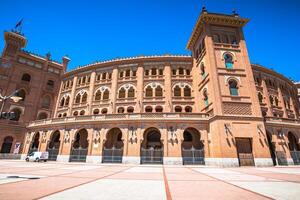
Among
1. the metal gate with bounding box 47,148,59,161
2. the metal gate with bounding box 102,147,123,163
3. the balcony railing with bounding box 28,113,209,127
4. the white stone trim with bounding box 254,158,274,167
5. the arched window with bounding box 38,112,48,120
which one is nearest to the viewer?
the white stone trim with bounding box 254,158,274,167

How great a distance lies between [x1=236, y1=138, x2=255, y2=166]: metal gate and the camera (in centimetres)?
1660

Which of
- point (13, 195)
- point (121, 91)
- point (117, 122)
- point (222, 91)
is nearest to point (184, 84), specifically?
point (222, 91)

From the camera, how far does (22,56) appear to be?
3062cm

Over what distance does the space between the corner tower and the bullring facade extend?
0.10m

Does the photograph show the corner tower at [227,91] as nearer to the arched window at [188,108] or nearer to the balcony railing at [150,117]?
the arched window at [188,108]

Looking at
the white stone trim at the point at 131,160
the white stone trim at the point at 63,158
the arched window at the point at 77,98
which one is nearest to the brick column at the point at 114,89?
the arched window at the point at 77,98

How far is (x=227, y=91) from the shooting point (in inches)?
762

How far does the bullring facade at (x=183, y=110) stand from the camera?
17.8m

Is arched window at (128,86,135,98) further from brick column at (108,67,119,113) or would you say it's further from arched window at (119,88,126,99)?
brick column at (108,67,119,113)

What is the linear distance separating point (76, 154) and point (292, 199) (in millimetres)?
21367

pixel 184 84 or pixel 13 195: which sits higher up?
pixel 184 84

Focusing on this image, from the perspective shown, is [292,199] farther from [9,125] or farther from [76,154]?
[9,125]

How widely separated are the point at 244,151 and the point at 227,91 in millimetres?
7081

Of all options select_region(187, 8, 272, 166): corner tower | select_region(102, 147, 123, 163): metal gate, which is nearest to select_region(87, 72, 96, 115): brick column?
select_region(102, 147, 123, 163): metal gate
